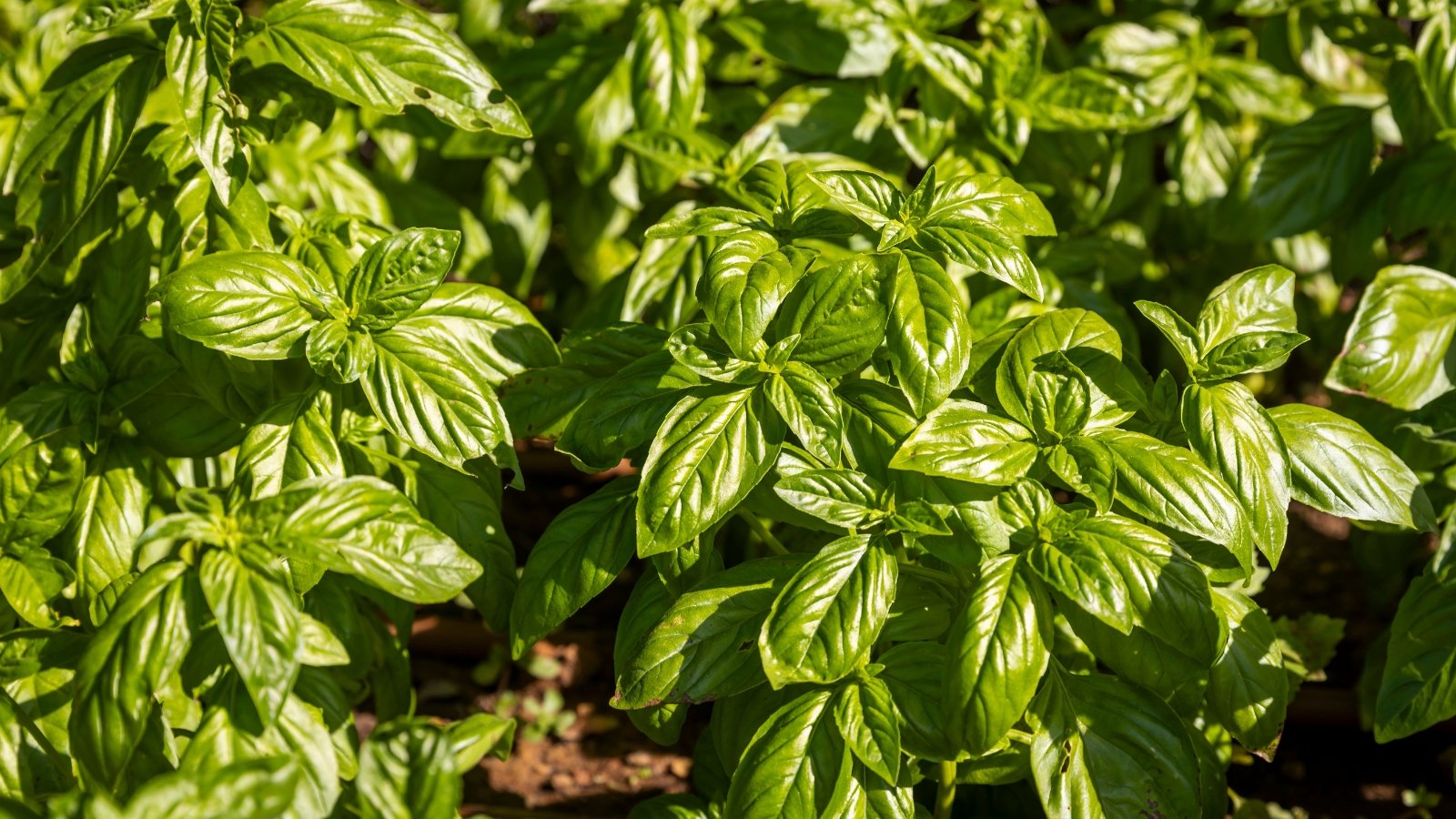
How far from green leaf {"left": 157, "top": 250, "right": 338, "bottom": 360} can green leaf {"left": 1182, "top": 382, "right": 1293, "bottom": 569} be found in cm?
113

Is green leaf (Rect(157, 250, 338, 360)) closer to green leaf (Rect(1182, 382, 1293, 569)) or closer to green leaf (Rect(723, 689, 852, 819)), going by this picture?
green leaf (Rect(723, 689, 852, 819))

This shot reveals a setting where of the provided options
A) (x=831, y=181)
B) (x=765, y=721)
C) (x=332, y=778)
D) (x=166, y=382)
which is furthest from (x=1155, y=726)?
(x=166, y=382)

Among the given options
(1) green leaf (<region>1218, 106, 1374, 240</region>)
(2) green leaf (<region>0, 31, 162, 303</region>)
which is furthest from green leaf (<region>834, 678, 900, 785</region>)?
(1) green leaf (<region>1218, 106, 1374, 240</region>)

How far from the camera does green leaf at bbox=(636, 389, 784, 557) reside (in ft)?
4.67

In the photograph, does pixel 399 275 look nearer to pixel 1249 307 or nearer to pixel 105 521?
pixel 105 521

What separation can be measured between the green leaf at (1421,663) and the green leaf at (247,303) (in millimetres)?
1463

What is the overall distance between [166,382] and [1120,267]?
172 cm

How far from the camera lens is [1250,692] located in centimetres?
158

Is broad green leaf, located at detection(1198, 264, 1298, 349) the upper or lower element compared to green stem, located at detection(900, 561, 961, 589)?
upper

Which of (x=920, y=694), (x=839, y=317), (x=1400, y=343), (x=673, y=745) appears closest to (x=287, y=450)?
(x=839, y=317)

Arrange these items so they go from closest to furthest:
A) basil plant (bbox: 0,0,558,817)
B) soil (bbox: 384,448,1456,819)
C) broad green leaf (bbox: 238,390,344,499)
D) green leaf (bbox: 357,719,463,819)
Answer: green leaf (bbox: 357,719,463,819), basil plant (bbox: 0,0,558,817), broad green leaf (bbox: 238,390,344,499), soil (bbox: 384,448,1456,819)

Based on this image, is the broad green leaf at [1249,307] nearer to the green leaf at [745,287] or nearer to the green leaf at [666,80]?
the green leaf at [745,287]

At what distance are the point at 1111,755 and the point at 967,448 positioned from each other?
0.45m

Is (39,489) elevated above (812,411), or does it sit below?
below
